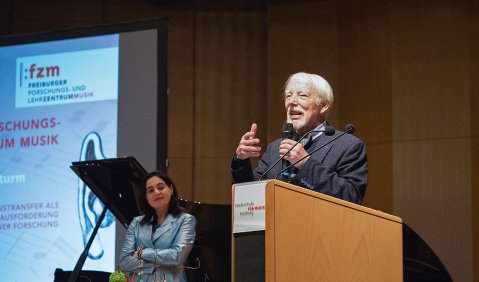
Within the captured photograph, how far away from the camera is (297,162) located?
98.3 inches

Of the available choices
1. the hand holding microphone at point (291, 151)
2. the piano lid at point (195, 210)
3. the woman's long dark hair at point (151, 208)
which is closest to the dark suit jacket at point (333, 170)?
the hand holding microphone at point (291, 151)

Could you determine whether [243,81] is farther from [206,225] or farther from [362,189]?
[362,189]

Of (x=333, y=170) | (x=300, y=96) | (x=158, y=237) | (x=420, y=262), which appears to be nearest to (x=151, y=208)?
(x=158, y=237)

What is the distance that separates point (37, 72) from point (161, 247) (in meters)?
2.39

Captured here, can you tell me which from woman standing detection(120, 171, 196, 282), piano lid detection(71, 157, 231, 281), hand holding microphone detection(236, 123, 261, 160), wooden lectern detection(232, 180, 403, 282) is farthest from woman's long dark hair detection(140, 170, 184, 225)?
wooden lectern detection(232, 180, 403, 282)

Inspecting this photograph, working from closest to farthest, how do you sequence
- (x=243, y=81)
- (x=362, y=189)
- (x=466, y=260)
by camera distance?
(x=362, y=189) < (x=466, y=260) < (x=243, y=81)

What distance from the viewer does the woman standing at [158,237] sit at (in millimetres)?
4055

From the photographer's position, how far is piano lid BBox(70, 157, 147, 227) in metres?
4.49

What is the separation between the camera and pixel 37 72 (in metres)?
5.95

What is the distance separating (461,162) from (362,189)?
3.93m

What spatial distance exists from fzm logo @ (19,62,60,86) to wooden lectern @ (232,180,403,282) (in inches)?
160

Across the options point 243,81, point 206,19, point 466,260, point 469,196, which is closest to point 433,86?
point 469,196

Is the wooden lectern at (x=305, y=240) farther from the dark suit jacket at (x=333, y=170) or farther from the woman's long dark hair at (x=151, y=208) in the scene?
the woman's long dark hair at (x=151, y=208)

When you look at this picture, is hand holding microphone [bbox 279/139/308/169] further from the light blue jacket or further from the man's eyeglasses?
the light blue jacket
